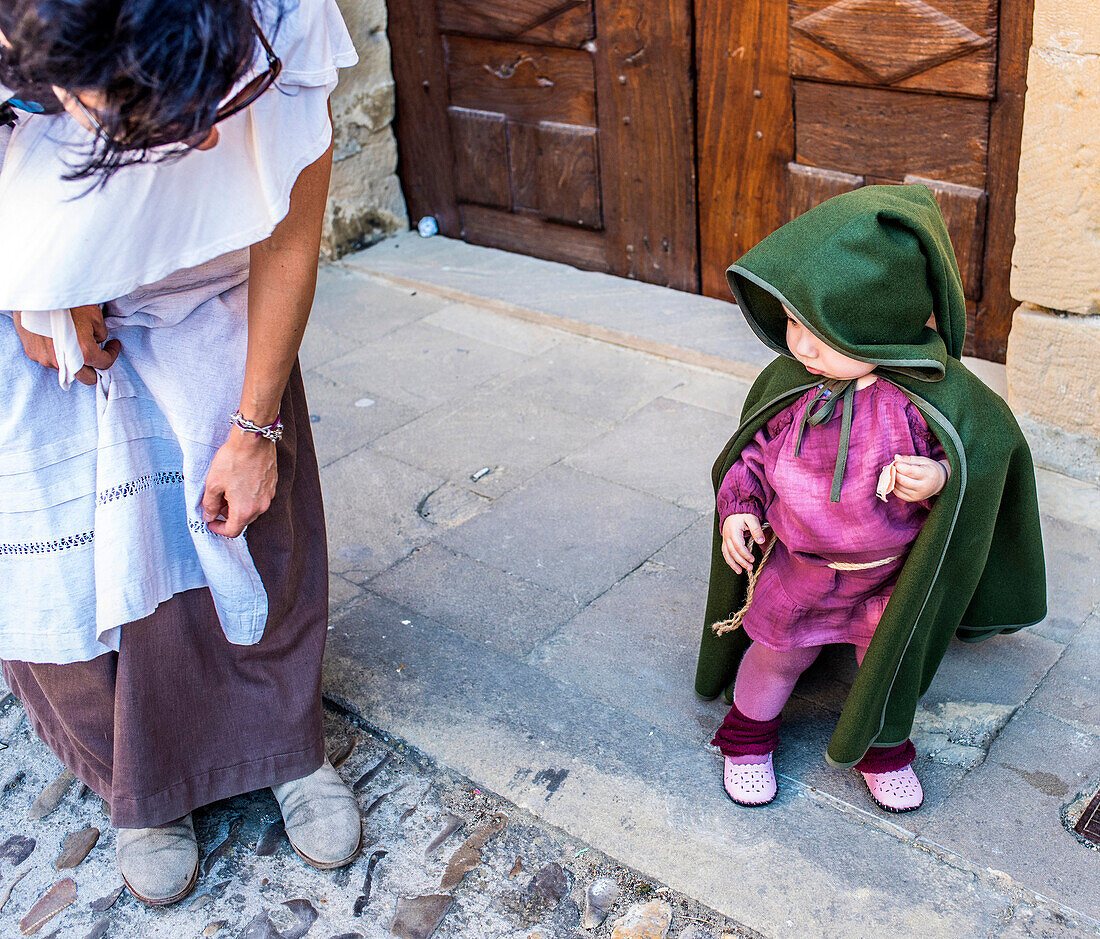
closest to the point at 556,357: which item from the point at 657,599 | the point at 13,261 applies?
the point at 657,599

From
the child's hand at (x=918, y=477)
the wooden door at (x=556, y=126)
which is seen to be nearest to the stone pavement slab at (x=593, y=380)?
the wooden door at (x=556, y=126)

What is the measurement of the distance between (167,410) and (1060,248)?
2.14 metres

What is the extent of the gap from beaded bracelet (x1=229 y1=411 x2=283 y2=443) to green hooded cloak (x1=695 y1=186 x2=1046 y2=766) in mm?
797

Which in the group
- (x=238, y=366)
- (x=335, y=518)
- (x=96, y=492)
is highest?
(x=238, y=366)

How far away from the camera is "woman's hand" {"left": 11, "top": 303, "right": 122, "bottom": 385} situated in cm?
169

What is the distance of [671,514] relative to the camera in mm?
3041

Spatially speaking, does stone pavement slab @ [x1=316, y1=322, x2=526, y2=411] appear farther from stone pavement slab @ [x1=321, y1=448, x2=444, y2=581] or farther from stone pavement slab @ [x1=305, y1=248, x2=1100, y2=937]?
stone pavement slab @ [x1=321, y1=448, x2=444, y2=581]

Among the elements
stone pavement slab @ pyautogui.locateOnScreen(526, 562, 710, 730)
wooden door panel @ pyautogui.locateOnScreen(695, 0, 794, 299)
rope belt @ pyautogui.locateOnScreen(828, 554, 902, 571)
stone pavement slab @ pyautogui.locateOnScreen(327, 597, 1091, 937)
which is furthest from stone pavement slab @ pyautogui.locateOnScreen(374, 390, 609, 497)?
rope belt @ pyautogui.locateOnScreen(828, 554, 902, 571)

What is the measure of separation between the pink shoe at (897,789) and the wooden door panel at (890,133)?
6.29 ft

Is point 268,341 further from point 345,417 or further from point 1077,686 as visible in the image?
point 345,417

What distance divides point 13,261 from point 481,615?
145 cm

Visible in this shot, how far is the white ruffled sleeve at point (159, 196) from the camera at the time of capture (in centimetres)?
151

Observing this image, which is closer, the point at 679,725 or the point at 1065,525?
the point at 679,725

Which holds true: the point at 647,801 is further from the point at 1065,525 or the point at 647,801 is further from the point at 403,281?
the point at 403,281
